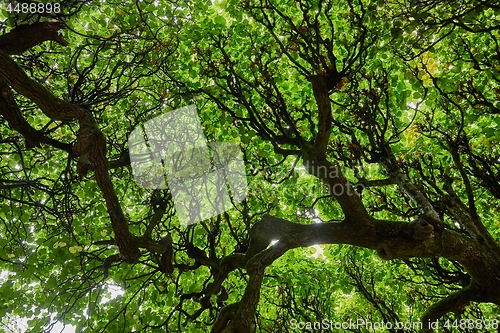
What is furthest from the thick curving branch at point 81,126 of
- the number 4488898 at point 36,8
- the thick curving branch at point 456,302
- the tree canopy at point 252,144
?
the thick curving branch at point 456,302

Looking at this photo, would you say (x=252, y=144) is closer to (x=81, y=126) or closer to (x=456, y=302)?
(x=81, y=126)

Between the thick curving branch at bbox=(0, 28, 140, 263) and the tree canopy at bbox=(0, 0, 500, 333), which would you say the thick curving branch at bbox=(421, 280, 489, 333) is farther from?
the thick curving branch at bbox=(0, 28, 140, 263)

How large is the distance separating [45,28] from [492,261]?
6221mm

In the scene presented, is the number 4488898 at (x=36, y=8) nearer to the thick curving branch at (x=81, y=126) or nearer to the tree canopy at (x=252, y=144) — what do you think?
the tree canopy at (x=252, y=144)

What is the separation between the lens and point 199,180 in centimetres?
759

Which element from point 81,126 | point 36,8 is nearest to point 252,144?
point 81,126

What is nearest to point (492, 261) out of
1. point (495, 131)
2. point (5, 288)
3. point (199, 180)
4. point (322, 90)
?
point (495, 131)

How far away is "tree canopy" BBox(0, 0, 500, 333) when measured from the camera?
4.05m

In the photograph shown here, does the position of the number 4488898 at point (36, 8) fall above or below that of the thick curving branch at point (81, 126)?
above

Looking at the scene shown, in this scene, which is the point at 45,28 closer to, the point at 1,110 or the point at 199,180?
the point at 1,110

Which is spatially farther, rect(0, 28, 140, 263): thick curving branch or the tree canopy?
the tree canopy

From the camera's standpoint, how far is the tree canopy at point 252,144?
4.05m

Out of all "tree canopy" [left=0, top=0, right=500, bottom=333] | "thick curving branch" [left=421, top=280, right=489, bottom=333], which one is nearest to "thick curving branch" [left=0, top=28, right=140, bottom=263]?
"tree canopy" [left=0, top=0, right=500, bottom=333]

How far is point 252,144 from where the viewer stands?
7.23 m
